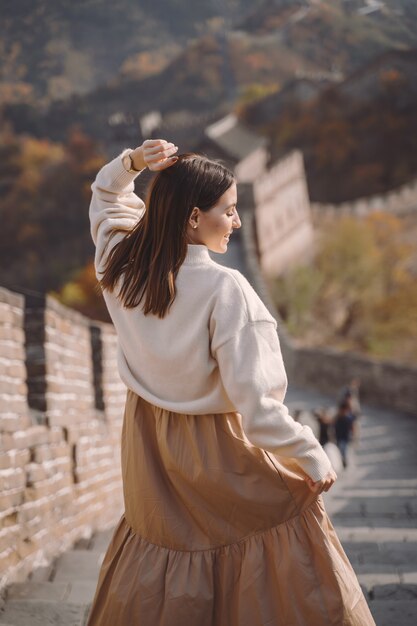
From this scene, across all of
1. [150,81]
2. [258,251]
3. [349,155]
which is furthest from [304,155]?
[258,251]

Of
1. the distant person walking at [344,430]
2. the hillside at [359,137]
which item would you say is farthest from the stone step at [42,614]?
the hillside at [359,137]

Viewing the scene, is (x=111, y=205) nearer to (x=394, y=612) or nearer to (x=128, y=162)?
(x=128, y=162)

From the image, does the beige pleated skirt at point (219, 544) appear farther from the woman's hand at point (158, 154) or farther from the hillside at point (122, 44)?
the hillside at point (122, 44)

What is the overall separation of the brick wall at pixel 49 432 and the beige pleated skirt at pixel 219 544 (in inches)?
42.9

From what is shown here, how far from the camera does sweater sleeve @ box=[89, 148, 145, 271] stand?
104 inches

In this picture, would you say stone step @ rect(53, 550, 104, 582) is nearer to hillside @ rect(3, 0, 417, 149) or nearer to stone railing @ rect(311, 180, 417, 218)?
hillside @ rect(3, 0, 417, 149)

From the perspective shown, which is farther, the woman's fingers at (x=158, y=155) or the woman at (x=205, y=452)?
the woman's fingers at (x=158, y=155)

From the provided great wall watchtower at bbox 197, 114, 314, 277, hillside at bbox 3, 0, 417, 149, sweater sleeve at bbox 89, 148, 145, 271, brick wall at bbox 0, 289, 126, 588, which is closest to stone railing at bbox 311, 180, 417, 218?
great wall watchtower at bbox 197, 114, 314, 277

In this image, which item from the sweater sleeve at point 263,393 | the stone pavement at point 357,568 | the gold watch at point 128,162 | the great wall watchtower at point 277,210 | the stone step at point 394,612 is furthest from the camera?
the great wall watchtower at point 277,210

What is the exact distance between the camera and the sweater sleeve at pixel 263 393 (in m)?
2.25

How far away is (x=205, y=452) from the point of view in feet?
7.80

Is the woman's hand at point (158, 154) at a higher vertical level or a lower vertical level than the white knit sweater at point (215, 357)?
higher

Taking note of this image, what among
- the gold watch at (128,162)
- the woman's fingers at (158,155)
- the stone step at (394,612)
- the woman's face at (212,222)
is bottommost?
the stone step at (394,612)

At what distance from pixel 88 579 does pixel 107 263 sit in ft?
5.32
